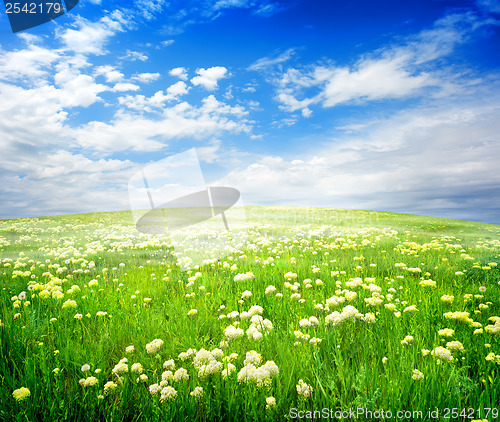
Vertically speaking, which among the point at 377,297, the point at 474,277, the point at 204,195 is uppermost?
the point at 204,195

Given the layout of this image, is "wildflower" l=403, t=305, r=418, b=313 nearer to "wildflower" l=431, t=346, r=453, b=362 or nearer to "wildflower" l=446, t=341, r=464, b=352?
"wildflower" l=446, t=341, r=464, b=352

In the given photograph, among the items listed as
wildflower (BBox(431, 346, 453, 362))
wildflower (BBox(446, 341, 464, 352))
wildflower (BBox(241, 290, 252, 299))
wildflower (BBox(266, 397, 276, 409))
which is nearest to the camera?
wildflower (BBox(266, 397, 276, 409))

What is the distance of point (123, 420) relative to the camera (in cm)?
241

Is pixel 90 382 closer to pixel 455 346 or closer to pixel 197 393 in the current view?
pixel 197 393

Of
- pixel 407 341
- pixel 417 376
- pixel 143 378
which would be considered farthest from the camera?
pixel 407 341

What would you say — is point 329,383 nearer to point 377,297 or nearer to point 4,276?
point 377,297

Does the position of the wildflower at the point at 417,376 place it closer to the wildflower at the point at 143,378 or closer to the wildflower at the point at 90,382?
the wildflower at the point at 143,378

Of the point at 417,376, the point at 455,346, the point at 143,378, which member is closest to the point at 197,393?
the point at 143,378

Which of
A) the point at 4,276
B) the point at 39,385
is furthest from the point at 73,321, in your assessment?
the point at 4,276

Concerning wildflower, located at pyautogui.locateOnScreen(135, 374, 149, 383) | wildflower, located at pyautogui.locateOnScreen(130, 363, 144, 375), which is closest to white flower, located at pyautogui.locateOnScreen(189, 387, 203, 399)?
wildflower, located at pyautogui.locateOnScreen(135, 374, 149, 383)

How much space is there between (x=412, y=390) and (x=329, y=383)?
730 mm

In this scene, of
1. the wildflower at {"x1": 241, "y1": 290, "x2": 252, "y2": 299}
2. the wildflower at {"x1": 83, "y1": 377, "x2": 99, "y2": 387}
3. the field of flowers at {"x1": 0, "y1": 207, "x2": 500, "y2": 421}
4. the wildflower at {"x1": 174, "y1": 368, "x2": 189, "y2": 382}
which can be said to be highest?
the wildflower at {"x1": 241, "y1": 290, "x2": 252, "y2": 299}

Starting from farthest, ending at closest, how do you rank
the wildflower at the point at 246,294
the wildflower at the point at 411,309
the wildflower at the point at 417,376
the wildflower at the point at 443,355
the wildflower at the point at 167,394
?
the wildflower at the point at 246,294, the wildflower at the point at 411,309, the wildflower at the point at 443,355, the wildflower at the point at 417,376, the wildflower at the point at 167,394

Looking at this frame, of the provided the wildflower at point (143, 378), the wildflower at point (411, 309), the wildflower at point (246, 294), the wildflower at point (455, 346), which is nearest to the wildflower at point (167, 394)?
the wildflower at point (143, 378)
